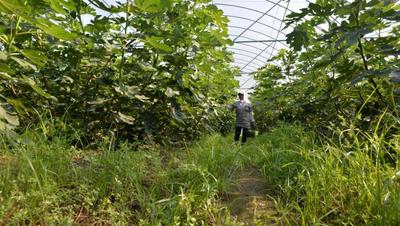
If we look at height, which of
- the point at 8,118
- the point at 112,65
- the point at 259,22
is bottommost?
the point at 8,118

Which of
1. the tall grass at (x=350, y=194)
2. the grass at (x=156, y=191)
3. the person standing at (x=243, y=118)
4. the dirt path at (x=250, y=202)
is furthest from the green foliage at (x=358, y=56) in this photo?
the person standing at (x=243, y=118)

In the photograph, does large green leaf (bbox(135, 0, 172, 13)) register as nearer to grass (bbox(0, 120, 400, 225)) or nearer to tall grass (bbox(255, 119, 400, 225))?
grass (bbox(0, 120, 400, 225))

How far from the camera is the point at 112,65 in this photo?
2896 mm

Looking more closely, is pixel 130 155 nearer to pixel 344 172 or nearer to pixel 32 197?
pixel 32 197

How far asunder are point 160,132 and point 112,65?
102cm

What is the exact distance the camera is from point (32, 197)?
62.3 inches

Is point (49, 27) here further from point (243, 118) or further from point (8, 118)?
point (243, 118)

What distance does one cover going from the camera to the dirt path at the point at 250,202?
1832 mm

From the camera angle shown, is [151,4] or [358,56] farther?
[358,56]

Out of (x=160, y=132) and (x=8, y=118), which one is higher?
(x=8, y=118)

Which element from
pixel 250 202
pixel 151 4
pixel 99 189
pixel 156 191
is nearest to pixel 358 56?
pixel 250 202

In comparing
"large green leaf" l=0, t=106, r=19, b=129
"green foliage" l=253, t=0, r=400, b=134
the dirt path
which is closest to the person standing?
"green foliage" l=253, t=0, r=400, b=134

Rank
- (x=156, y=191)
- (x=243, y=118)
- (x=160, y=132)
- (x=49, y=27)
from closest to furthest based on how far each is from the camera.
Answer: (x=49, y=27), (x=156, y=191), (x=160, y=132), (x=243, y=118)

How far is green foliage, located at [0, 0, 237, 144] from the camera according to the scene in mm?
2510
